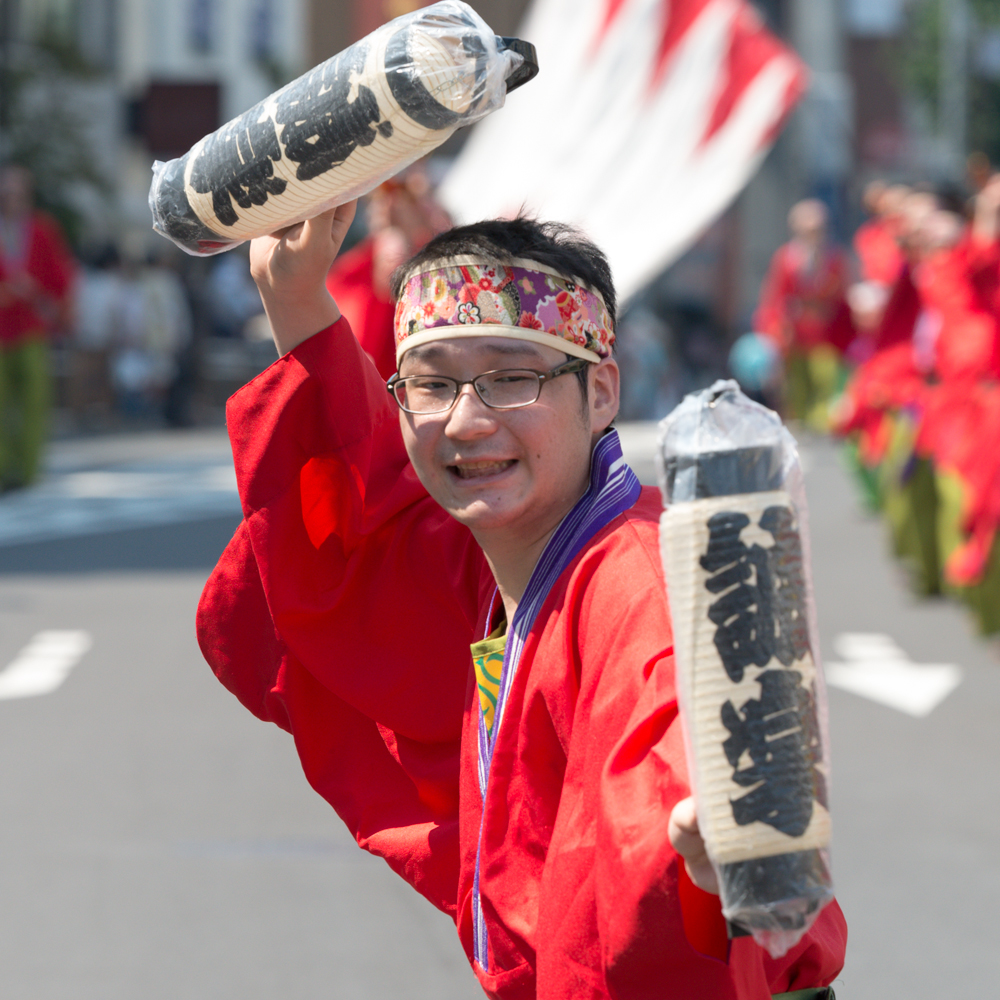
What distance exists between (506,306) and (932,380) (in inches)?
265

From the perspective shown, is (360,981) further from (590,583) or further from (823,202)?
(823,202)

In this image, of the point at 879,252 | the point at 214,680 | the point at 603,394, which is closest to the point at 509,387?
the point at 603,394

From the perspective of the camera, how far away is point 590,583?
1.81 m

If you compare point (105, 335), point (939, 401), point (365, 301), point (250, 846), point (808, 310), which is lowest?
point (105, 335)

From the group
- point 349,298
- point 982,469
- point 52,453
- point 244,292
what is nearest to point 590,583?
point 349,298

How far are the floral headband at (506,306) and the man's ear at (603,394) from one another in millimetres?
33

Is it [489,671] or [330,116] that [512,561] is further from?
[330,116]

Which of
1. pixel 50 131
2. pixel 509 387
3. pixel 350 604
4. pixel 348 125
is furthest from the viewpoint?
pixel 50 131

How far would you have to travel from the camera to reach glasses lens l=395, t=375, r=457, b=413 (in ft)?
6.28

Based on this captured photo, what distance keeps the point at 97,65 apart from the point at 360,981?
19809 millimetres

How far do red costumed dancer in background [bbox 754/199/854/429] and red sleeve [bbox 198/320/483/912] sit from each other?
11211 millimetres

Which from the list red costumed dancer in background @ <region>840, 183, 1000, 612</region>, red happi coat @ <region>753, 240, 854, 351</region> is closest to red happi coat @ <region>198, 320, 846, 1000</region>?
red costumed dancer in background @ <region>840, 183, 1000, 612</region>

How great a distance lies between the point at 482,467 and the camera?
191cm

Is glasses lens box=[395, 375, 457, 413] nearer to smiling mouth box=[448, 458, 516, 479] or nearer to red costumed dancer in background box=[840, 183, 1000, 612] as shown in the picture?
smiling mouth box=[448, 458, 516, 479]
